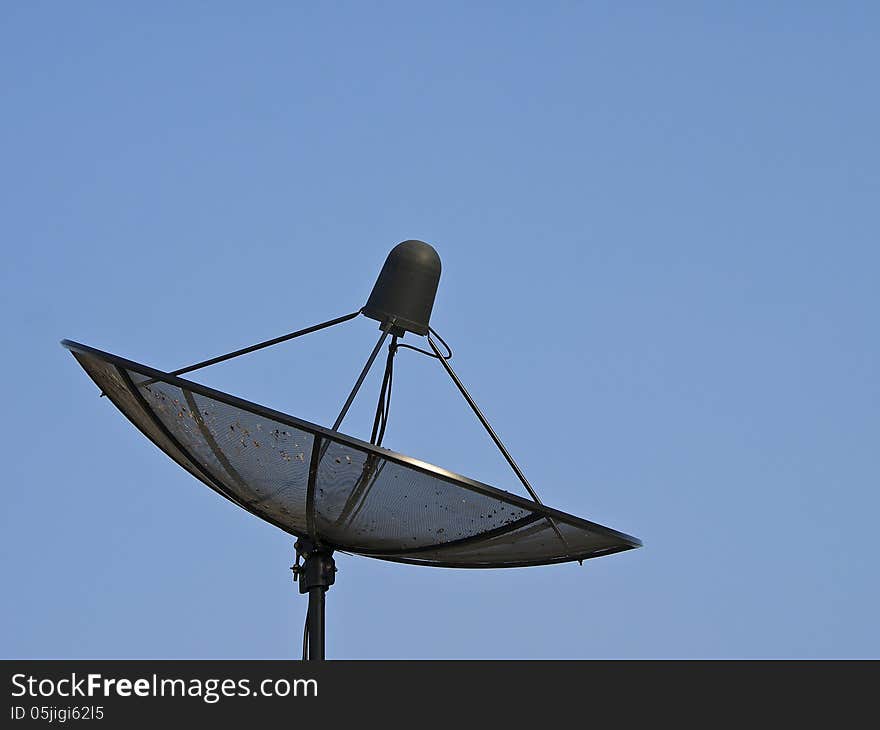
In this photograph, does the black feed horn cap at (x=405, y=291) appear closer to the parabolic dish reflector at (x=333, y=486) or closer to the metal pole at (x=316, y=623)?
the parabolic dish reflector at (x=333, y=486)

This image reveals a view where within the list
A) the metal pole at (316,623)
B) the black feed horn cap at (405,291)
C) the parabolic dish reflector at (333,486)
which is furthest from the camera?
the black feed horn cap at (405,291)

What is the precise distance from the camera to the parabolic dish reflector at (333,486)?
10492 millimetres

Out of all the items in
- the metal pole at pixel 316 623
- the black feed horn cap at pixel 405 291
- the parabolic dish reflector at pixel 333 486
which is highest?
the black feed horn cap at pixel 405 291

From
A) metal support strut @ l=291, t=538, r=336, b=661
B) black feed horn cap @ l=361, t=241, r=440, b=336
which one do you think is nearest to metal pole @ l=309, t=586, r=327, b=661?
metal support strut @ l=291, t=538, r=336, b=661

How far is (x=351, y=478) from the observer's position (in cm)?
1094

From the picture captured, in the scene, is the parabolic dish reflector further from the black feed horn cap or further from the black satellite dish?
the black feed horn cap

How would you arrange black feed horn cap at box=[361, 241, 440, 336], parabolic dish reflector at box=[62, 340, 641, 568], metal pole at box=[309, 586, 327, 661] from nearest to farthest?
parabolic dish reflector at box=[62, 340, 641, 568]
metal pole at box=[309, 586, 327, 661]
black feed horn cap at box=[361, 241, 440, 336]

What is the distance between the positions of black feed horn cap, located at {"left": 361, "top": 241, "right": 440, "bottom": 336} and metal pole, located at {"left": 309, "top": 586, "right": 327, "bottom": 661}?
217 centimetres

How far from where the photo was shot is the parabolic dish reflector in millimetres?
10492

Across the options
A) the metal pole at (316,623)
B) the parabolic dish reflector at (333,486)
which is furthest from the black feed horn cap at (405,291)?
the metal pole at (316,623)

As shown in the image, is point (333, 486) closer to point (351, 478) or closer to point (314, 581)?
point (351, 478)
